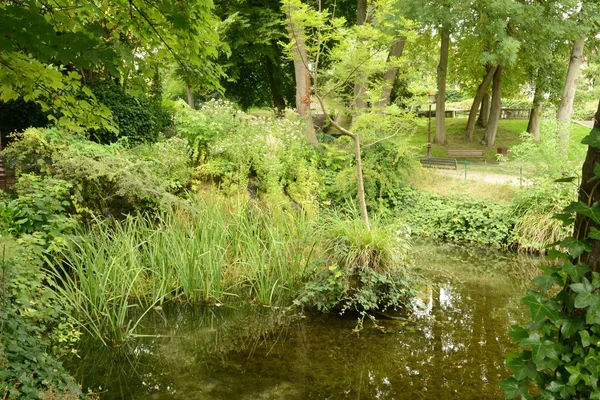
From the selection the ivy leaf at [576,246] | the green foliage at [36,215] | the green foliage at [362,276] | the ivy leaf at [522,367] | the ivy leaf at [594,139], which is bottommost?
the green foliage at [362,276]

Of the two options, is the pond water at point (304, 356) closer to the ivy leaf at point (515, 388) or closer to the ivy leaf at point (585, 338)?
the ivy leaf at point (515, 388)

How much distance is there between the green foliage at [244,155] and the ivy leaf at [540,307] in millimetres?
5739

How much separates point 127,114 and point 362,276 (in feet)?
25.5

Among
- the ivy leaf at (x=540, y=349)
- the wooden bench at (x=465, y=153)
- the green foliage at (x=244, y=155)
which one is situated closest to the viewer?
the ivy leaf at (x=540, y=349)

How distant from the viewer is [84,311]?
4461mm

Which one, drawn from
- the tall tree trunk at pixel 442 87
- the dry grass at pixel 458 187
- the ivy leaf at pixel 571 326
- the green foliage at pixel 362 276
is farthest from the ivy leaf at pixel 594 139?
the tall tree trunk at pixel 442 87

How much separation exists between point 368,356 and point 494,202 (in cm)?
697

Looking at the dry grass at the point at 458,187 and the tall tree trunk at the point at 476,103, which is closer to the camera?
the dry grass at the point at 458,187

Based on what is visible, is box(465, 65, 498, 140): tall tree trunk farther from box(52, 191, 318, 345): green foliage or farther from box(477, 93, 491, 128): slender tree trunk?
box(52, 191, 318, 345): green foliage

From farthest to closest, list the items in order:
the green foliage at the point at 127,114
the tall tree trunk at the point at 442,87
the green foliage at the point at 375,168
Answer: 1. the tall tree trunk at the point at 442,87
2. the green foliage at the point at 127,114
3. the green foliage at the point at 375,168

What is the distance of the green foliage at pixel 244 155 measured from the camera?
8.45 meters

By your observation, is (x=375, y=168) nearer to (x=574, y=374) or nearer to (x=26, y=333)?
(x=26, y=333)

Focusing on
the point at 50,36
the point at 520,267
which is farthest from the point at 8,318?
the point at 520,267

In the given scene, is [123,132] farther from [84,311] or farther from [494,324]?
[494,324]
